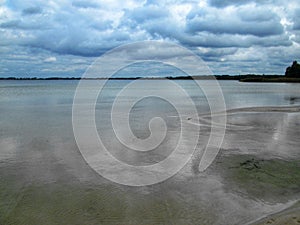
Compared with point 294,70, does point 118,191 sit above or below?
below

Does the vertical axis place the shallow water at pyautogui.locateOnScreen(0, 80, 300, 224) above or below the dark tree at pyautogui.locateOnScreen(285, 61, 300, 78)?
below

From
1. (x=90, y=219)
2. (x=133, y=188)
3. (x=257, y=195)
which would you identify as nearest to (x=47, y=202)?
(x=90, y=219)

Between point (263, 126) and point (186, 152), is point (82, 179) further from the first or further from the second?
point (263, 126)

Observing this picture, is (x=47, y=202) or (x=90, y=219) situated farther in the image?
(x=47, y=202)

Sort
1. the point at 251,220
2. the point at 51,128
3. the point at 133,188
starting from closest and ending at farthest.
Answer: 1. the point at 251,220
2. the point at 133,188
3. the point at 51,128

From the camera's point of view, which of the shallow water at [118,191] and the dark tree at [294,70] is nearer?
the shallow water at [118,191]

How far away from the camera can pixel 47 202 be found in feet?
23.7

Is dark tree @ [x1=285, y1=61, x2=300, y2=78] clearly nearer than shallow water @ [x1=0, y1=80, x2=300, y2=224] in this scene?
No

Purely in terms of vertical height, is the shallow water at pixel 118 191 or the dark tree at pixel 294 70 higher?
the dark tree at pixel 294 70

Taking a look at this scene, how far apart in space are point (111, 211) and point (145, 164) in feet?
11.7

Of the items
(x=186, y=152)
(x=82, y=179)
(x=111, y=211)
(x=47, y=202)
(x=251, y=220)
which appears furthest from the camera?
(x=186, y=152)

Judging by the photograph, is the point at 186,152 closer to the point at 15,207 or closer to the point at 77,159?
the point at 77,159

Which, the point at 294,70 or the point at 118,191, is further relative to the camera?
the point at 294,70

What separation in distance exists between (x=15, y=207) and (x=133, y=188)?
9.66 ft
